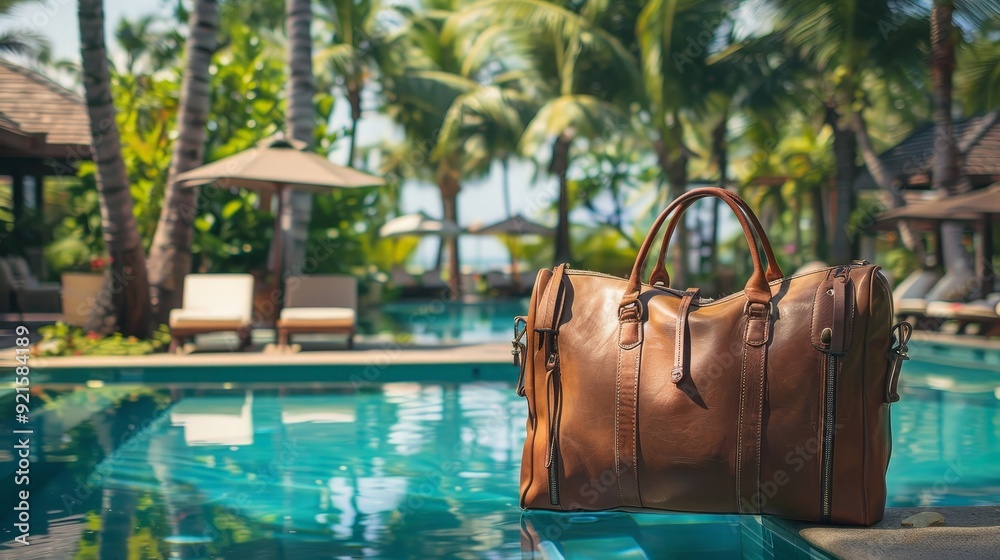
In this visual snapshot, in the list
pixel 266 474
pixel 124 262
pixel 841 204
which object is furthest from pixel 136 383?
pixel 841 204

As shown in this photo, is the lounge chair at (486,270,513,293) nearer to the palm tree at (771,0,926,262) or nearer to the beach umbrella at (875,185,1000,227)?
the palm tree at (771,0,926,262)

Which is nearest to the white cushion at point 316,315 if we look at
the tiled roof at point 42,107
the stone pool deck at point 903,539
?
the tiled roof at point 42,107

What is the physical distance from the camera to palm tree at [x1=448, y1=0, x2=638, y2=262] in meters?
21.8

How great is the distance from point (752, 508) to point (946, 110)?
14.1 m

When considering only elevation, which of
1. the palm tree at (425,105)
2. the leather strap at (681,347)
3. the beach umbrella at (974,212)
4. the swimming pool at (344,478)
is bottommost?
the swimming pool at (344,478)

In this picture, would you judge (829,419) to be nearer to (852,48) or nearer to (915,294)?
(915,294)

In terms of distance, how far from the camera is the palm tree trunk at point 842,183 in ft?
62.1

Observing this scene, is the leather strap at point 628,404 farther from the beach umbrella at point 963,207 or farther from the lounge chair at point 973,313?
the beach umbrella at point 963,207

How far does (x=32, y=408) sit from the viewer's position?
6.72m

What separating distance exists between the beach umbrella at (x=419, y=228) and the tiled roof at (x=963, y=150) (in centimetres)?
1218

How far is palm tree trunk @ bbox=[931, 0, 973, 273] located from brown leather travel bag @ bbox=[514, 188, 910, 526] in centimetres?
1365

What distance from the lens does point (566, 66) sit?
23094 millimetres

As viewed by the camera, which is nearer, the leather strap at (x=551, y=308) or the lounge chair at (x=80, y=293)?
the leather strap at (x=551, y=308)

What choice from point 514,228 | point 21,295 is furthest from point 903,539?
point 514,228
